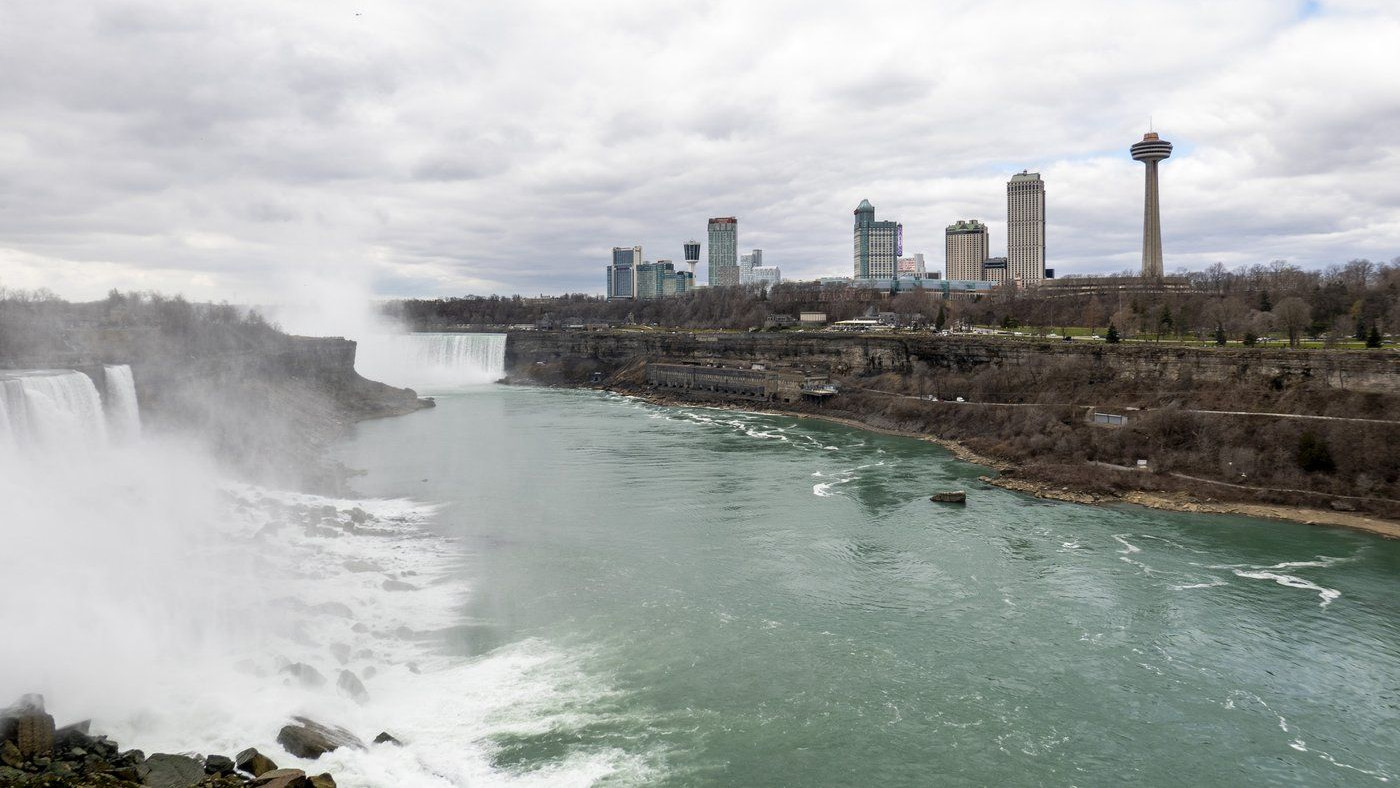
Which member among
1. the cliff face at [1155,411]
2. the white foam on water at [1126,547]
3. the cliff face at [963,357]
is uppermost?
the cliff face at [963,357]

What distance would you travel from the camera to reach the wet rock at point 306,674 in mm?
14430

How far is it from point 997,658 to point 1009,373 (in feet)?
114

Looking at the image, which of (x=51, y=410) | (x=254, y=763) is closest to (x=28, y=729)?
(x=254, y=763)

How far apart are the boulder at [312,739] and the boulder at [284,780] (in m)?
1.00

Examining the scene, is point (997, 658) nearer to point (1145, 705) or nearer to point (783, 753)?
point (1145, 705)

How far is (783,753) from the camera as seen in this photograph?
13.2m

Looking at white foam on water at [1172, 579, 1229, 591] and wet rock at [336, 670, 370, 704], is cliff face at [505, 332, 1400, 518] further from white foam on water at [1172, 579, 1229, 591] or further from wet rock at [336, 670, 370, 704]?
wet rock at [336, 670, 370, 704]

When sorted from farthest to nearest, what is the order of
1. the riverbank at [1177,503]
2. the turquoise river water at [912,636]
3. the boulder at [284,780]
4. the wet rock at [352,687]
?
the riverbank at [1177,503]
the wet rock at [352,687]
the turquoise river water at [912,636]
the boulder at [284,780]

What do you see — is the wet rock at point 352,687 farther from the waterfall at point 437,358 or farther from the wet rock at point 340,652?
the waterfall at point 437,358

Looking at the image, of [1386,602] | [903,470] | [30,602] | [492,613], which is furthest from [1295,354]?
[30,602]

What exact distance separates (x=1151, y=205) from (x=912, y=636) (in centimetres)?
10856

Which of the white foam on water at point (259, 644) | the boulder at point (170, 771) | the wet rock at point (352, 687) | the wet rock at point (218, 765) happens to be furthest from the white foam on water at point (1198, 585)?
the boulder at point (170, 771)

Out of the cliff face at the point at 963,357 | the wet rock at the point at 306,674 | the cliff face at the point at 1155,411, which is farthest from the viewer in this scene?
the cliff face at the point at 963,357

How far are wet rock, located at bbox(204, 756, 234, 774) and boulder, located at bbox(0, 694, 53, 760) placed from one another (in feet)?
6.22
